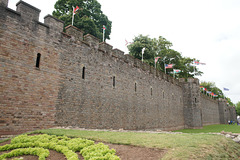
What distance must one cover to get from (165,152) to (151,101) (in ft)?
52.3

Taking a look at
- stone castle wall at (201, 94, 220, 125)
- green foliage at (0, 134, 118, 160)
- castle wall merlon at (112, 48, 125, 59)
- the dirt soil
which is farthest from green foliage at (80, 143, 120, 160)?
stone castle wall at (201, 94, 220, 125)

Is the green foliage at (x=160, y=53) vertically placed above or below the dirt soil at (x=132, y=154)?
above

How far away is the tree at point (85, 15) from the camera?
29.6m

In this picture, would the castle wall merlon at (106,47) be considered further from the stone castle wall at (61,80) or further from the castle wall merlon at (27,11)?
the castle wall merlon at (27,11)

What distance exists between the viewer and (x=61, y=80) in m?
10.9

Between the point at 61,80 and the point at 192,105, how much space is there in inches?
935

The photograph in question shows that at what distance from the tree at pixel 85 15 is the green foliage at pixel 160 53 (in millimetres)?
6609

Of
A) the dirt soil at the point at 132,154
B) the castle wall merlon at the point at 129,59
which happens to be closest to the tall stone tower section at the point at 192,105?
the castle wall merlon at the point at 129,59

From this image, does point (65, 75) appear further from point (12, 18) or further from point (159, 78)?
point (159, 78)

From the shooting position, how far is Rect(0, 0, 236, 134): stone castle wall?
866 centimetres

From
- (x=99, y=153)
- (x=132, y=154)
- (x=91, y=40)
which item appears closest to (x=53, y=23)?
(x=91, y=40)

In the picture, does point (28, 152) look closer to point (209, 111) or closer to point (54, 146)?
point (54, 146)

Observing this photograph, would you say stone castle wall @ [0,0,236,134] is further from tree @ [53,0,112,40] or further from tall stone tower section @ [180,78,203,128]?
tree @ [53,0,112,40]

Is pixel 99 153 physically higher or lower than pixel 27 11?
lower
